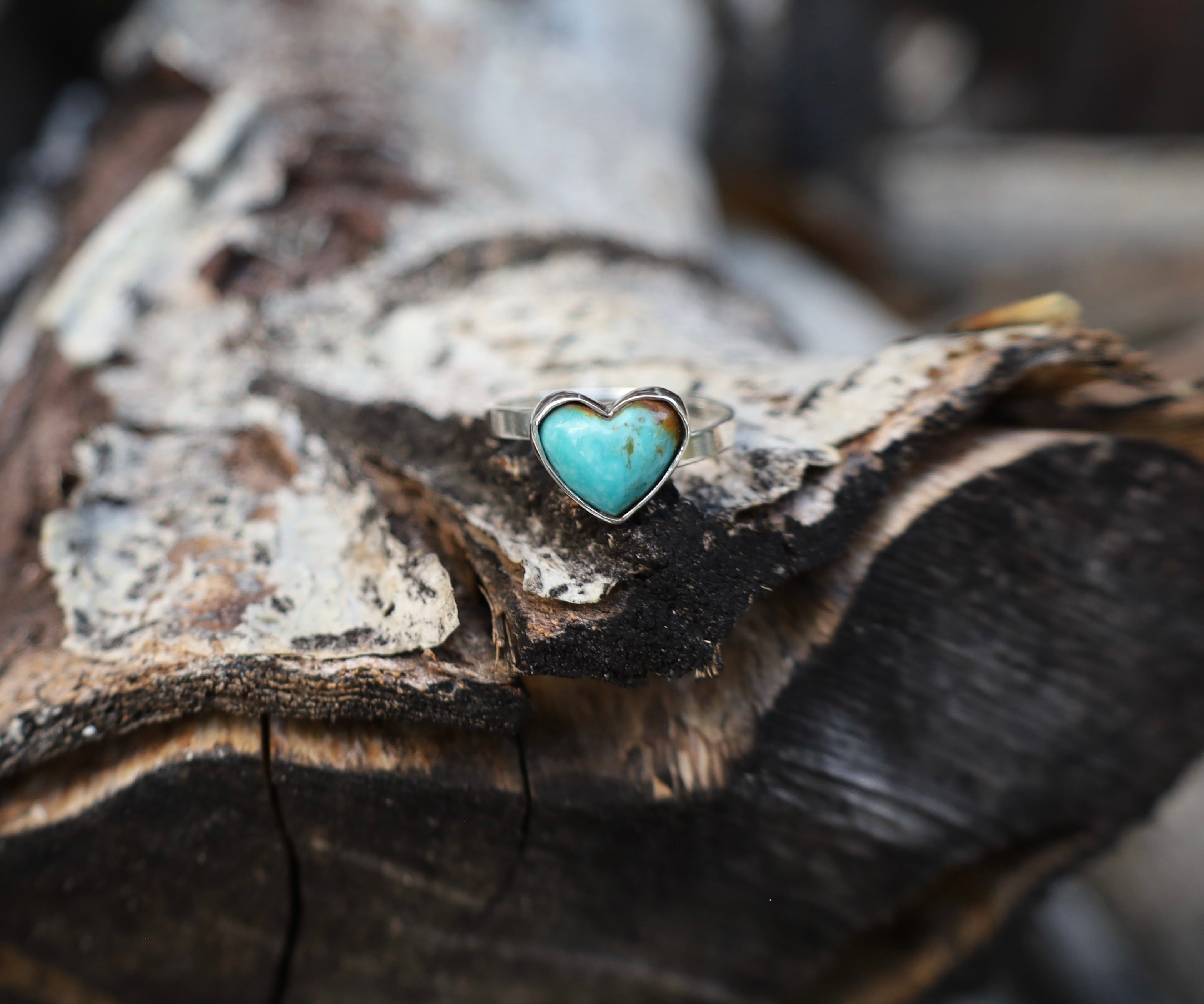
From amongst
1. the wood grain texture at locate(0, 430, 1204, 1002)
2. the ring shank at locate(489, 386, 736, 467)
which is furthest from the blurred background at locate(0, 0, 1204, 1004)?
the ring shank at locate(489, 386, 736, 467)

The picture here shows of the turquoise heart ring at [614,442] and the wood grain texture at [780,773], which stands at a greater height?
the turquoise heart ring at [614,442]

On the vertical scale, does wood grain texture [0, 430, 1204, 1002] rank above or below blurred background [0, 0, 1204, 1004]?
below

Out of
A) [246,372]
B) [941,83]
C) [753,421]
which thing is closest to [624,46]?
[246,372]

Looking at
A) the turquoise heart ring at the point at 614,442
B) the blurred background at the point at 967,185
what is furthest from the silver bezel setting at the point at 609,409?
the blurred background at the point at 967,185

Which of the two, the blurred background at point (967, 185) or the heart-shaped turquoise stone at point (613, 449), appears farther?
the blurred background at point (967, 185)

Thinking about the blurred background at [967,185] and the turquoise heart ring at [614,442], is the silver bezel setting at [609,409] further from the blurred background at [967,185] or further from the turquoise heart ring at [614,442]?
the blurred background at [967,185]

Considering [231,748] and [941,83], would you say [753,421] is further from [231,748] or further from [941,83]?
[941,83]

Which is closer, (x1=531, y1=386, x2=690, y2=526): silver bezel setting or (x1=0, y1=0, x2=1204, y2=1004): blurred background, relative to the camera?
(x1=531, y1=386, x2=690, y2=526): silver bezel setting

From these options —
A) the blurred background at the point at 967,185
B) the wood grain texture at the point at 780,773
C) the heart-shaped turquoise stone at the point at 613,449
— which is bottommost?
the wood grain texture at the point at 780,773

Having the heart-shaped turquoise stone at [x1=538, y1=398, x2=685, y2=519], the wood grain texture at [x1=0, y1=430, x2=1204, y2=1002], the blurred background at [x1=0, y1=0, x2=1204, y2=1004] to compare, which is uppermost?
the blurred background at [x1=0, y1=0, x2=1204, y2=1004]

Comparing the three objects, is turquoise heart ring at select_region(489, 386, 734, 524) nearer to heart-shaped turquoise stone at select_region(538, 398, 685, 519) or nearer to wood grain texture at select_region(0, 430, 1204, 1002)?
heart-shaped turquoise stone at select_region(538, 398, 685, 519)
